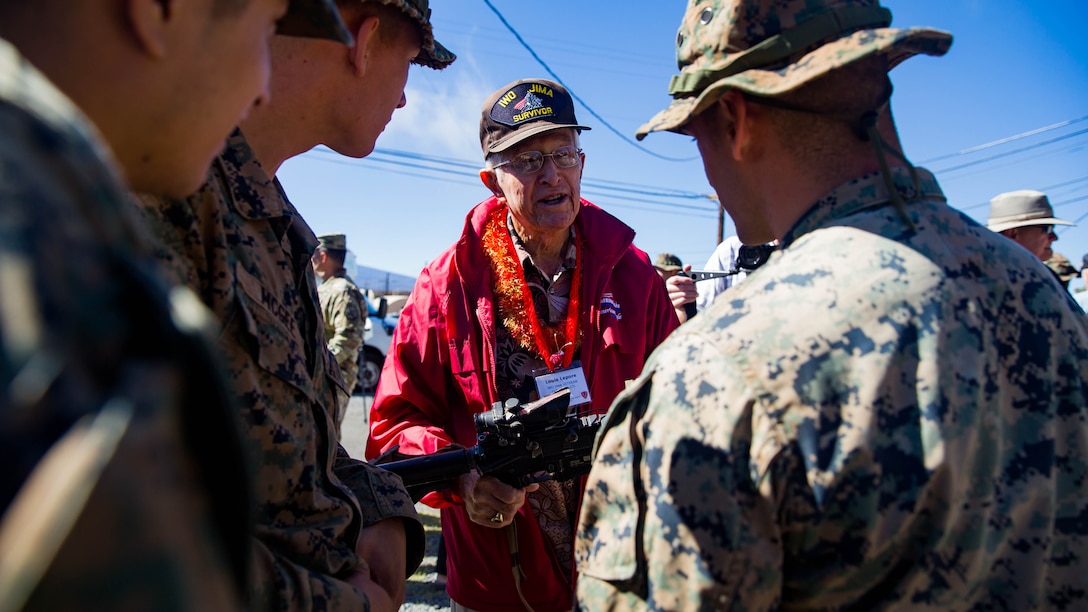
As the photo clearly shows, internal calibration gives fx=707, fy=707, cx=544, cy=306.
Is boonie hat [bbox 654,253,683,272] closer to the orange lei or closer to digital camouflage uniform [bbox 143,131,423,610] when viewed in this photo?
the orange lei

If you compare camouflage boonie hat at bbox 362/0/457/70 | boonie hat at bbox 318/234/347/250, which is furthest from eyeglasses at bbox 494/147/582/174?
boonie hat at bbox 318/234/347/250

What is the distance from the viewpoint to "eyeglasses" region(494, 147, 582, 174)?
315 cm

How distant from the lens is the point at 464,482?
8.14 ft

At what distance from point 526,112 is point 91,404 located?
2864 millimetres

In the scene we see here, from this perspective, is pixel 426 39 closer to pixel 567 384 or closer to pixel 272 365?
pixel 272 365

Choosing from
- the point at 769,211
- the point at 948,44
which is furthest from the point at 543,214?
the point at 948,44

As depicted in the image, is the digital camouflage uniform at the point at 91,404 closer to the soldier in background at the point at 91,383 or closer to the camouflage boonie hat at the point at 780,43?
the soldier in background at the point at 91,383

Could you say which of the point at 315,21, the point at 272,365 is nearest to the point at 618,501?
the point at 272,365

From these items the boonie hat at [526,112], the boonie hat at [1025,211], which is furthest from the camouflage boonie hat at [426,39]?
the boonie hat at [1025,211]

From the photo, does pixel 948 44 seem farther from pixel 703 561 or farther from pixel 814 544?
pixel 703 561

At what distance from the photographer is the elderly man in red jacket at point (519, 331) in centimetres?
274

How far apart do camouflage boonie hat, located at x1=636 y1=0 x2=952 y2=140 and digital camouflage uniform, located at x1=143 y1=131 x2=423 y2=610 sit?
0.95 m

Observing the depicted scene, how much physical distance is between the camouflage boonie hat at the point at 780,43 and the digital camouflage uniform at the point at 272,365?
37.4 inches

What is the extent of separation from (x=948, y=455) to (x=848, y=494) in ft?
0.56
